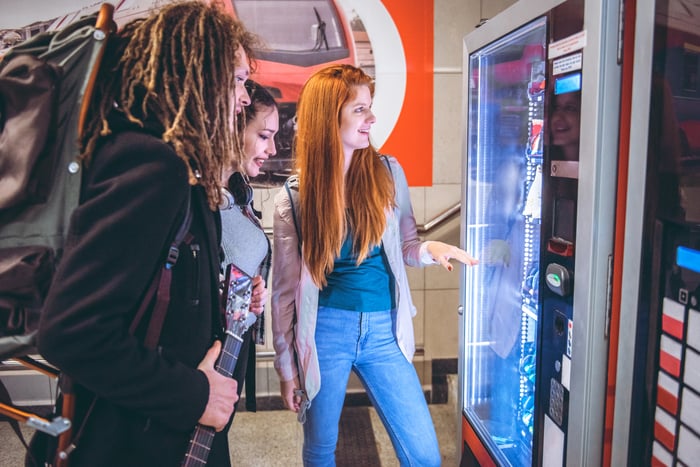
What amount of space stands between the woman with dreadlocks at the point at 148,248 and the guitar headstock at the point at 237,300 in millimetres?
97

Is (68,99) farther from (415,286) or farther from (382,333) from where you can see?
(415,286)

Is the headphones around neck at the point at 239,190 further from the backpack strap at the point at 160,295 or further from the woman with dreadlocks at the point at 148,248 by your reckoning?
the backpack strap at the point at 160,295

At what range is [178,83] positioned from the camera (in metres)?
0.95

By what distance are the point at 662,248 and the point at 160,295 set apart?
1.01 meters

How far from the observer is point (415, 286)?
128 inches

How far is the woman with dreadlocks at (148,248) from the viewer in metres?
0.85

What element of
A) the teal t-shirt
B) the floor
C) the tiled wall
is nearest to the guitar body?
the teal t-shirt

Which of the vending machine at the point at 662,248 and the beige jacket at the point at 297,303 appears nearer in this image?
the vending machine at the point at 662,248

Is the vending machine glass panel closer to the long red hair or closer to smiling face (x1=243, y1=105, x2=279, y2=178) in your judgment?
the long red hair

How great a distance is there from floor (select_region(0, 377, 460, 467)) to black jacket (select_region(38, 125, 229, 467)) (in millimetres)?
1827

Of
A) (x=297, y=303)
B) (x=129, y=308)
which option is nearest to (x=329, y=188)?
(x=297, y=303)

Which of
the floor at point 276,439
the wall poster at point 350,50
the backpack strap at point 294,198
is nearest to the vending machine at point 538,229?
the backpack strap at point 294,198

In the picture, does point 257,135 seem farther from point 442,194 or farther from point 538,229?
point 442,194

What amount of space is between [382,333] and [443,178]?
1585 mm
